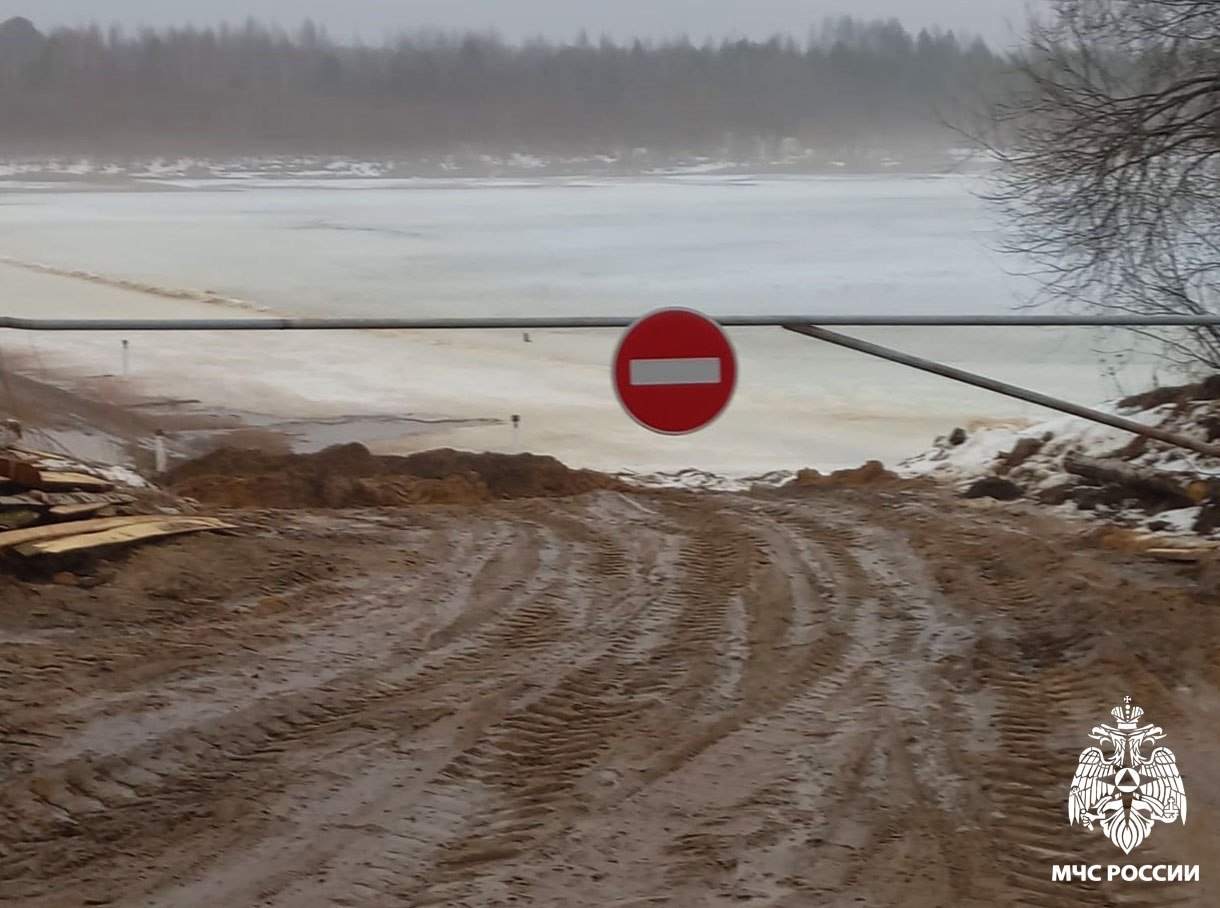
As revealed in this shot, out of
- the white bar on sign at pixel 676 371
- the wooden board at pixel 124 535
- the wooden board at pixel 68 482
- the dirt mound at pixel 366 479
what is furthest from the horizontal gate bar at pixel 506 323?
the dirt mound at pixel 366 479

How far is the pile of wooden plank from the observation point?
635 cm

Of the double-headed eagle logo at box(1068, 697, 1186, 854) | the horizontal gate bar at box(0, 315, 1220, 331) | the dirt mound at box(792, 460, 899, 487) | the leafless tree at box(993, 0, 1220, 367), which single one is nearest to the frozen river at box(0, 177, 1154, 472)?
the dirt mound at box(792, 460, 899, 487)

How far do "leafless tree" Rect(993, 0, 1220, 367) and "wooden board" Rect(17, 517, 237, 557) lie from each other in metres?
7.04

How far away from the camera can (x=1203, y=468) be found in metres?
8.30

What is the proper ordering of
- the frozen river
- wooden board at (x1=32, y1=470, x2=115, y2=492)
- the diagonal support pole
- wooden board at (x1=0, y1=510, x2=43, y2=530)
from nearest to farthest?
1. the diagonal support pole
2. wooden board at (x1=0, y1=510, x2=43, y2=530)
3. wooden board at (x1=32, y1=470, x2=115, y2=492)
4. the frozen river

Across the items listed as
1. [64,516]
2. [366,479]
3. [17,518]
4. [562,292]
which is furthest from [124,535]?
Answer: [562,292]

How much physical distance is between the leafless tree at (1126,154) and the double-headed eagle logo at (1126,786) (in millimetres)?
6378

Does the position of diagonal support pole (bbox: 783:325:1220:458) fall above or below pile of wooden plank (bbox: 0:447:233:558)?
above

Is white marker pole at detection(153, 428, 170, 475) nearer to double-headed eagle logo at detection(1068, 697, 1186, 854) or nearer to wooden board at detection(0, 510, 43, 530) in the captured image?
wooden board at detection(0, 510, 43, 530)

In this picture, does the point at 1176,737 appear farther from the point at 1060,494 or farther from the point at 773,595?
the point at 1060,494

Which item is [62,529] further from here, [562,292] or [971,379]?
[562,292]

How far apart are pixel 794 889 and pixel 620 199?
2088 centimetres

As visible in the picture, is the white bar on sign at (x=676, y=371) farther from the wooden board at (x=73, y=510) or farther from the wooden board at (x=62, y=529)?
the wooden board at (x=73, y=510)

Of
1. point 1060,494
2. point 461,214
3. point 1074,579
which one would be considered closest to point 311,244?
point 461,214
